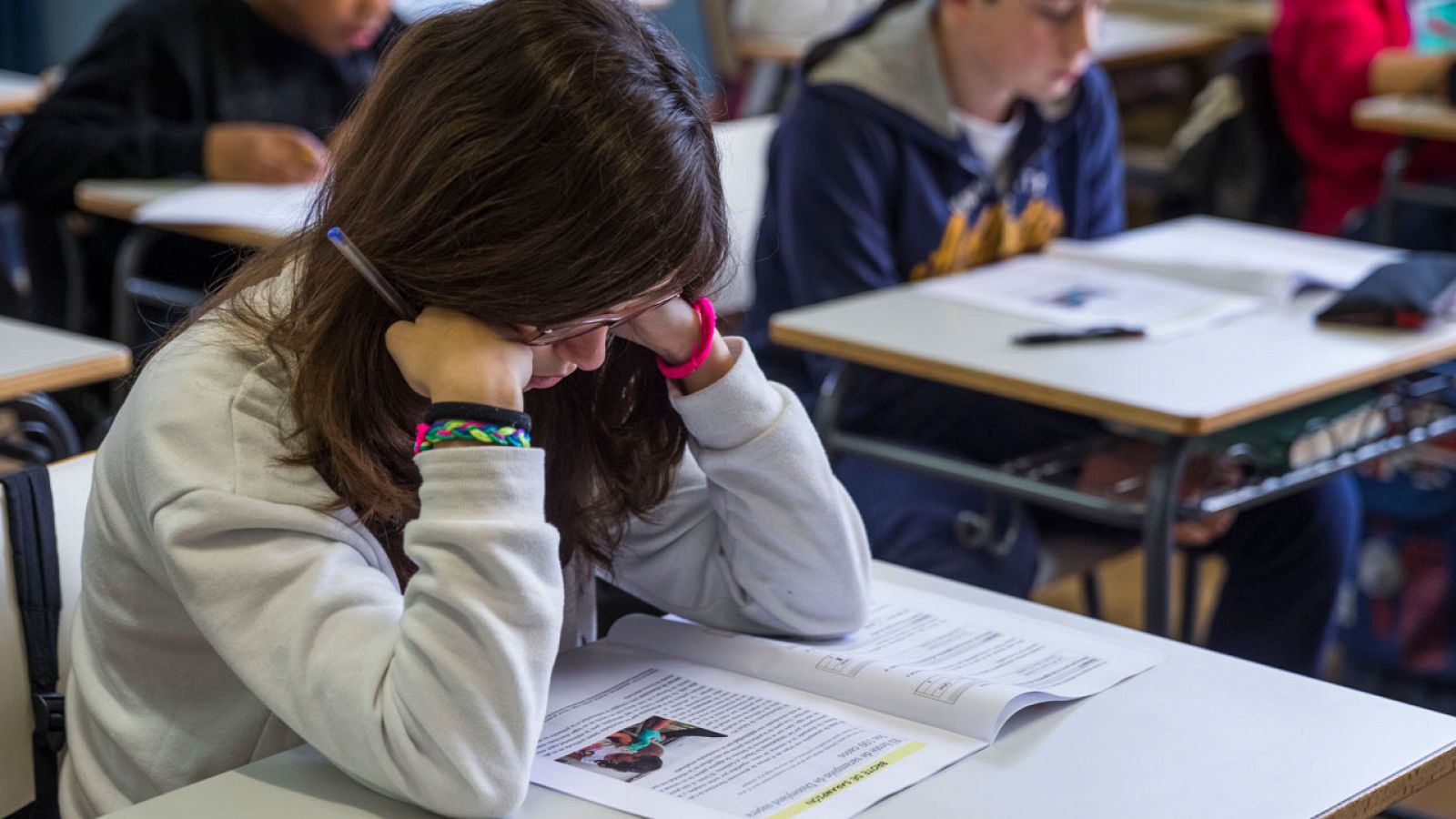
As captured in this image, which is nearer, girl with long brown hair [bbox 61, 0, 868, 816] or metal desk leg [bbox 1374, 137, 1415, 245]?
girl with long brown hair [bbox 61, 0, 868, 816]

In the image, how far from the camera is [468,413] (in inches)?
39.3

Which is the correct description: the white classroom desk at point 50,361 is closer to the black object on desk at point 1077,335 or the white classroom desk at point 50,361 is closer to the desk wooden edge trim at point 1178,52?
the black object on desk at point 1077,335

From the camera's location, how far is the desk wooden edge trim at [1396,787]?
993 millimetres

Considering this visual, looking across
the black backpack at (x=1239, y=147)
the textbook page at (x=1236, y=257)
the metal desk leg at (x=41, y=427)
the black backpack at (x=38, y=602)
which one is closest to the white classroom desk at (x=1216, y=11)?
the black backpack at (x=1239, y=147)

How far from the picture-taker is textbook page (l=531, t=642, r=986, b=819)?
0.99 metres

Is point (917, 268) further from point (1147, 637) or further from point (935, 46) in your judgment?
point (1147, 637)

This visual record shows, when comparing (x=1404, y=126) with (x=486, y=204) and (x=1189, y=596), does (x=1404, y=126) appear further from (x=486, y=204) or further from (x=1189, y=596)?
(x=486, y=204)

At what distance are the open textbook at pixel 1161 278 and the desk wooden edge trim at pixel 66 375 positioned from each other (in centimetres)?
96

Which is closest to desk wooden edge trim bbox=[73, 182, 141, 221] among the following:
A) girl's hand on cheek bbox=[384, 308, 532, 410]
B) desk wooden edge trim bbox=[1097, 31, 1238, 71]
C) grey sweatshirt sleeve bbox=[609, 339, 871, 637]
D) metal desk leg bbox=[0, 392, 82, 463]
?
metal desk leg bbox=[0, 392, 82, 463]

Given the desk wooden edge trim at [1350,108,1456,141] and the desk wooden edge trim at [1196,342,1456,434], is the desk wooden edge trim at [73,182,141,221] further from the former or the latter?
the desk wooden edge trim at [1350,108,1456,141]

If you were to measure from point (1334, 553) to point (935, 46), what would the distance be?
2.74 feet

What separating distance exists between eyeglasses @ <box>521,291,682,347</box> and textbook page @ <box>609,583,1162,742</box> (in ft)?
0.87

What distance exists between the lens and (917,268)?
2.40 metres

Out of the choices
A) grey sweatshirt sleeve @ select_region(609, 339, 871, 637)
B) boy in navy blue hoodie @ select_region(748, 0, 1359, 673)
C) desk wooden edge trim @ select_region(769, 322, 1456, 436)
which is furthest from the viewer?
boy in navy blue hoodie @ select_region(748, 0, 1359, 673)
